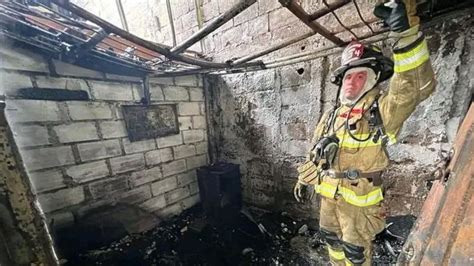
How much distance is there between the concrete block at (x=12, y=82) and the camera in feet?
6.25

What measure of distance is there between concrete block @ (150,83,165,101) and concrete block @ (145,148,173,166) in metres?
0.77

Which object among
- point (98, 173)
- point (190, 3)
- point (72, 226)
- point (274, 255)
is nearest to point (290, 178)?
point (274, 255)

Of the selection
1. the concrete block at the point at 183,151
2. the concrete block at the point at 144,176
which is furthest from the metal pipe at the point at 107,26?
the concrete block at the point at 144,176

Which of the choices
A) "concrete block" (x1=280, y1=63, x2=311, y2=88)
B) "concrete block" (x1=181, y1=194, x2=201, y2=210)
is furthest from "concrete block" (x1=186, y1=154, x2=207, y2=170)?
"concrete block" (x1=280, y1=63, x2=311, y2=88)

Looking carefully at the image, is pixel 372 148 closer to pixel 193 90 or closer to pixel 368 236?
pixel 368 236

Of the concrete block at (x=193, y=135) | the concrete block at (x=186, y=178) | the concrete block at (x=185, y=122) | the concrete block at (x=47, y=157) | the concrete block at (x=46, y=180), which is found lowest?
the concrete block at (x=186, y=178)

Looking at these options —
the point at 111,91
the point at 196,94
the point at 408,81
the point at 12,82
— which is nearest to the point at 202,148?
the point at 196,94

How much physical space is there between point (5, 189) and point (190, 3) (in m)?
3.85

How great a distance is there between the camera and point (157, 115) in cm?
313

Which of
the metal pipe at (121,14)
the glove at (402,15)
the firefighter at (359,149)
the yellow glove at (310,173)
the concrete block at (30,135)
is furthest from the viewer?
the metal pipe at (121,14)

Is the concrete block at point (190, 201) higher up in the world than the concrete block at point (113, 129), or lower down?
lower down

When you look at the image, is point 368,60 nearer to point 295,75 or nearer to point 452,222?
point 452,222

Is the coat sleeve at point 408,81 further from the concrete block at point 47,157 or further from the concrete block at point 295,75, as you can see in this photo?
the concrete block at point 47,157

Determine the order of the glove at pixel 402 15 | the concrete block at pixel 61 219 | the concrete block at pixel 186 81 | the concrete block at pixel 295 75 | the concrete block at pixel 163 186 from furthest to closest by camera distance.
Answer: the concrete block at pixel 186 81, the concrete block at pixel 163 186, the concrete block at pixel 295 75, the concrete block at pixel 61 219, the glove at pixel 402 15
